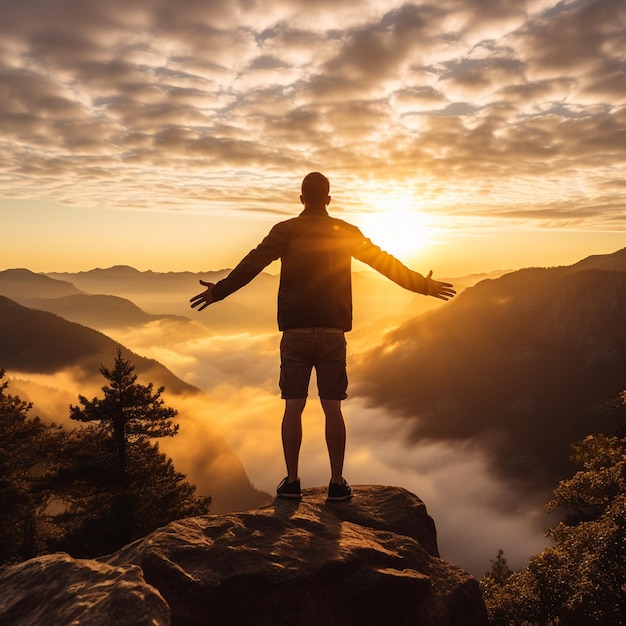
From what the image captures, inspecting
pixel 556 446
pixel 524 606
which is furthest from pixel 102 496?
pixel 556 446

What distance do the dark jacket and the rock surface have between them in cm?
258

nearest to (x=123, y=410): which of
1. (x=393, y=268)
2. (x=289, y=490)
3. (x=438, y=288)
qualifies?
(x=289, y=490)

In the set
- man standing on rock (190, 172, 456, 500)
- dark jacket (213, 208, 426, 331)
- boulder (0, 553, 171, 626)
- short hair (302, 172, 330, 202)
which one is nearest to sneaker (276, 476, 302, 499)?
man standing on rock (190, 172, 456, 500)

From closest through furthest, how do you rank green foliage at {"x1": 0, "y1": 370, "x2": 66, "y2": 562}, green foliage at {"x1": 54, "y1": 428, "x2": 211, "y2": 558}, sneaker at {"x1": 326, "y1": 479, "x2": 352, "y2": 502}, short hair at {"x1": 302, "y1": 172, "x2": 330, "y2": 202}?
1. short hair at {"x1": 302, "y1": 172, "x2": 330, "y2": 202}
2. sneaker at {"x1": 326, "y1": 479, "x2": 352, "y2": 502}
3. green foliage at {"x1": 54, "y1": 428, "x2": 211, "y2": 558}
4. green foliage at {"x1": 0, "y1": 370, "x2": 66, "y2": 562}

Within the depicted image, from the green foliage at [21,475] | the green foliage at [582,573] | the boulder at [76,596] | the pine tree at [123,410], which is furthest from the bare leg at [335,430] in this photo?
the green foliage at [21,475]

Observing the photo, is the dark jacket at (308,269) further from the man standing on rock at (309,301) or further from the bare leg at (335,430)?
the bare leg at (335,430)

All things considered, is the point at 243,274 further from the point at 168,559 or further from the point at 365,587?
the point at 365,587

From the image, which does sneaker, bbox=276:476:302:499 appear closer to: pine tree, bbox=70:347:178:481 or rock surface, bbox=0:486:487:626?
rock surface, bbox=0:486:487:626

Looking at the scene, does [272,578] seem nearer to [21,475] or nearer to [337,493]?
[337,493]

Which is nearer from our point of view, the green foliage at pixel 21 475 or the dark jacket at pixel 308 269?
the dark jacket at pixel 308 269

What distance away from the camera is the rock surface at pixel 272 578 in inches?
175

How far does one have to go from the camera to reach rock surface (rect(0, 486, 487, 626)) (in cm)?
443

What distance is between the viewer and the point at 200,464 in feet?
627

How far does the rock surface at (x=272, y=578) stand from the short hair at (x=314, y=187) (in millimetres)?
4159
